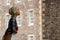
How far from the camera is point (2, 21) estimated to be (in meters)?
45.5

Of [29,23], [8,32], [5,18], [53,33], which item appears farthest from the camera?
[5,18]

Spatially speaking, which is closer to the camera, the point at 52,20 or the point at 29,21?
the point at 52,20

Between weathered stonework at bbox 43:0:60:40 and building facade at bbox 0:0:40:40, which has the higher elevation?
weathered stonework at bbox 43:0:60:40

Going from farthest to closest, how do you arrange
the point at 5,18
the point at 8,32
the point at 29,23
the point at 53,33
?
the point at 5,18
the point at 29,23
the point at 53,33
the point at 8,32

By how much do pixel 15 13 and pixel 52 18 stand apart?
10097 millimetres

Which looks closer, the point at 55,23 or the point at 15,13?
the point at 15,13

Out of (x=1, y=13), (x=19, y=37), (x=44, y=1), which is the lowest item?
(x=19, y=37)

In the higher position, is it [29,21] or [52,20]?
[52,20]

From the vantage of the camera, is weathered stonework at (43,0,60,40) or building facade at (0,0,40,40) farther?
building facade at (0,0,40,40)

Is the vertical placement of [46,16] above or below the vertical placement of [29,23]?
above

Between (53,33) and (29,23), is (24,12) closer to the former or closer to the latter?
(29,23)

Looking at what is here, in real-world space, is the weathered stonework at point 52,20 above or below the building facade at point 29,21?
above

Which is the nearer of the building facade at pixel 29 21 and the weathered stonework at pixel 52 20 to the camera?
the weathered stonework at pixel 52 20

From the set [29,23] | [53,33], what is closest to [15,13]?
[53,33]
